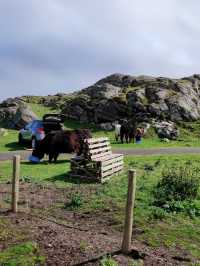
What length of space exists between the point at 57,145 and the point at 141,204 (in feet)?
40.0

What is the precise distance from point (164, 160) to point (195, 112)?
30354 mm

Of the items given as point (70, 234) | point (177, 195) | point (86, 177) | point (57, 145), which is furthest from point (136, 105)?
point (70, 234)

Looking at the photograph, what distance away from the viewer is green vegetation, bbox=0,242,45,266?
9727mm

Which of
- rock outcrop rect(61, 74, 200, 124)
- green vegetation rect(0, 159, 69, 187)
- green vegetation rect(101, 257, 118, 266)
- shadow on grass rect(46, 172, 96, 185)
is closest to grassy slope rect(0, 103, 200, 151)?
rock outcrop rect(61, 74, 200, 124)

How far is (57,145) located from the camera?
26.8m

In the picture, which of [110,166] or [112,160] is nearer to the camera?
[110,166]

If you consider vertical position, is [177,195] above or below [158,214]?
Result: above

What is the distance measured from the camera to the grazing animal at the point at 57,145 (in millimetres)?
26614

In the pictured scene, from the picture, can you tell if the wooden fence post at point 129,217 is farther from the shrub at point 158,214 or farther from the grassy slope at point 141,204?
the shrub at point 158,214

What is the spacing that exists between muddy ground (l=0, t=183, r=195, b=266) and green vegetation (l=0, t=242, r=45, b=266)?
19 centimetres

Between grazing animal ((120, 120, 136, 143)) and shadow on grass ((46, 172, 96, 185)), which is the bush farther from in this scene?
grazing animal ((120, 120, 136, 143))

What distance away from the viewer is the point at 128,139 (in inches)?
1676

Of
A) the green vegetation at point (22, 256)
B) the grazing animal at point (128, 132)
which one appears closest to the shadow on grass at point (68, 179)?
the green vegetation at point (22, 256)

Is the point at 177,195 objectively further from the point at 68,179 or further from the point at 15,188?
the point at 68,179
